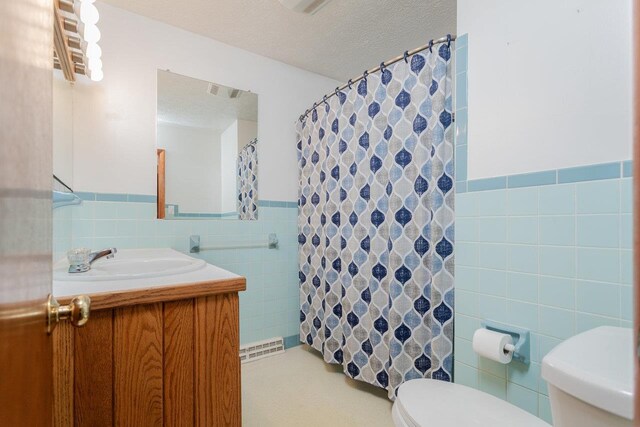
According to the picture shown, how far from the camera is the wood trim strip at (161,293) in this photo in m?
0.73

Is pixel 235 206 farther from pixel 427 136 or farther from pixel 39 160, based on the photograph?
pixel 39 160

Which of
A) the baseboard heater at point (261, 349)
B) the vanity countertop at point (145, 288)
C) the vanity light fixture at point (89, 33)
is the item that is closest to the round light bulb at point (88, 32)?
the vanity light fixture at point (89, 33)

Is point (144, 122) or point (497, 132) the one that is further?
point (144, 122)

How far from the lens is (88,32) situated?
1.42m

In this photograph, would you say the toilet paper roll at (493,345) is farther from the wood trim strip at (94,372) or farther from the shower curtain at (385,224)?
the wood trim strip at (94,372)

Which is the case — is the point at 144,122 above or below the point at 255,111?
below

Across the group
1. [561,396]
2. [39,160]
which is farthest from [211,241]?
[561,396]

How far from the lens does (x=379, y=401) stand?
5.65ft

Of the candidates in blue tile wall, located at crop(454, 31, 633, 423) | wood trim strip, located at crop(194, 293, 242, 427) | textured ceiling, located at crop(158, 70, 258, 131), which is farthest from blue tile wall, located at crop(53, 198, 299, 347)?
blue tile wall, located at crop(454, 31, 633, 423)

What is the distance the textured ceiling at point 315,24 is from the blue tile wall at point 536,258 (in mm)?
746

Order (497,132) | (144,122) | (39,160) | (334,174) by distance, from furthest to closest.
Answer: (334,174) → (144,122) → (497,132) → (39,160)

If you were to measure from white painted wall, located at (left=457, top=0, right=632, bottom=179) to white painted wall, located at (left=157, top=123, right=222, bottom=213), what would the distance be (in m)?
1.68

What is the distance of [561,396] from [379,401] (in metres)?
1.35

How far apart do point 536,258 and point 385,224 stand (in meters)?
0.75
